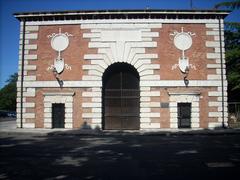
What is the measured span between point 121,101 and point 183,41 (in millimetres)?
6398

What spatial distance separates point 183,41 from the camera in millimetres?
20125

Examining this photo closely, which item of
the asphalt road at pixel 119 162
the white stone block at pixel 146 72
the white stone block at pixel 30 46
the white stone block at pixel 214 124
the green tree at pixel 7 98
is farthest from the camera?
the green tree at pixel 7 98

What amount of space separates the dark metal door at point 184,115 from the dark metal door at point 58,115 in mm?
8662

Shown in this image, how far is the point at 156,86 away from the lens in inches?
771

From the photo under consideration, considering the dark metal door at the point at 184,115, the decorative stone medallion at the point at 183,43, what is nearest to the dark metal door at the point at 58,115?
the dark metal door at the point at 184,115

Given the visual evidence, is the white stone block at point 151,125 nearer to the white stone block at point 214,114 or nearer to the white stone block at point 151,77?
the white stone block at point 151,77

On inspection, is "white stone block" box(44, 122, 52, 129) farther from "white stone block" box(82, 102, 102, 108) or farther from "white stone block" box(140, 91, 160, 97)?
"white stone block" box(140, 91, 160, 97)

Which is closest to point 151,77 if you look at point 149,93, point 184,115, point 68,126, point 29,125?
point 149,93

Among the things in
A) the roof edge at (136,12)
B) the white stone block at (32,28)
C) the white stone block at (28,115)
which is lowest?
the white stone block at (28,115)

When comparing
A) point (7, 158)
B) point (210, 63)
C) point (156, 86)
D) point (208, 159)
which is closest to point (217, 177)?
point (208, 159)

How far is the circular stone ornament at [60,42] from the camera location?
20.3m

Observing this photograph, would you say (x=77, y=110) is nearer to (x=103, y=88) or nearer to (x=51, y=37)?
(x=103, y=88)

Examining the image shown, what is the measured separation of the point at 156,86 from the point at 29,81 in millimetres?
9367

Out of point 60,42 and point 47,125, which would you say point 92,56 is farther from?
point 47,125
